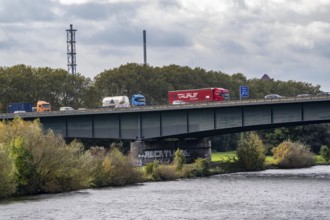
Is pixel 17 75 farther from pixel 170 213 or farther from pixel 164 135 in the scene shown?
pixel 170 213

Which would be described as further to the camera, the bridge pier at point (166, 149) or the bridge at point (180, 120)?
the bridge pier at point (166, 149)

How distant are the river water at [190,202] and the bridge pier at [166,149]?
27.0 m

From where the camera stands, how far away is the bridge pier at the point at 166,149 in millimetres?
138000

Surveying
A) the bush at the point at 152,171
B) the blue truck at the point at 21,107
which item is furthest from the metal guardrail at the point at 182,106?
the bush at the point at 152,171

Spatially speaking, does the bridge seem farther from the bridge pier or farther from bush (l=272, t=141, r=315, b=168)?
bush (l=272, t=141, r=315, b=168)

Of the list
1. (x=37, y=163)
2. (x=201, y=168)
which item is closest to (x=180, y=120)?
(x=201, y=168)

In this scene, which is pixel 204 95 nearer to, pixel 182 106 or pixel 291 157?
pixel 182 106

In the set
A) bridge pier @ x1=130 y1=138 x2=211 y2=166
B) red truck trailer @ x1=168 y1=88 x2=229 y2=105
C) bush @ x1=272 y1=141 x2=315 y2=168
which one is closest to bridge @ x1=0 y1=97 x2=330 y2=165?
bridge pier @ x1=130 y1=138 x2=211 y2=166

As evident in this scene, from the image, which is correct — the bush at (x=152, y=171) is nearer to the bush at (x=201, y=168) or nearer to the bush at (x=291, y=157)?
the bush at (x=201, y=168)

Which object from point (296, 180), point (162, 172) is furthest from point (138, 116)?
point (296, 180)

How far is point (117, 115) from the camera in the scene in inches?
5492

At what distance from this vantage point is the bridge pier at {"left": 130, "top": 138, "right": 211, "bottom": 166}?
138000 millimetres

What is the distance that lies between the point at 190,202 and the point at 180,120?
49.9 metres

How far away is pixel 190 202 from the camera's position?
84438mm
